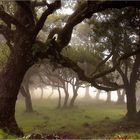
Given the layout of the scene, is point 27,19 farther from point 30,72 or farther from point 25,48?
point 30,72

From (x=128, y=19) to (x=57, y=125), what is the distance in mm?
14263

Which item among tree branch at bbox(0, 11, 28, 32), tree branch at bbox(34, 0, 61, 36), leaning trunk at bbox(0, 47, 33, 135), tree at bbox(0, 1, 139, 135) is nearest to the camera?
tree branch at bbox(34, 0, 61, 36)

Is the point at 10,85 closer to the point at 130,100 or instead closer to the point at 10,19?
the point at 10,19

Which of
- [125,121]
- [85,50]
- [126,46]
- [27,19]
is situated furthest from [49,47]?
[85,50]

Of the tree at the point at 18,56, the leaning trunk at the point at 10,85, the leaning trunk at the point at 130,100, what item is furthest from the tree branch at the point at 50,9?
the leaning trunk at the point at 130,100

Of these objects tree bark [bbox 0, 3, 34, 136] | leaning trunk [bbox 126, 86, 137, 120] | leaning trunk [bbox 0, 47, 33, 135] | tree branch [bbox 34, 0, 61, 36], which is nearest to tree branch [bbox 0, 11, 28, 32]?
tree bark [bbox 0, 3, 34, 136]

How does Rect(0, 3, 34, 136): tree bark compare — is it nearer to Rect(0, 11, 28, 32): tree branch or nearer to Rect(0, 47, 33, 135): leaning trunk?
Rect(0, 47, 33, 135): leaning trunk

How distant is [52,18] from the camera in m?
42.7

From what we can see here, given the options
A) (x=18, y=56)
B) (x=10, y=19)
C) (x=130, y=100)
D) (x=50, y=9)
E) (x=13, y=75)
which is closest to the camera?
(x=50, y=9)

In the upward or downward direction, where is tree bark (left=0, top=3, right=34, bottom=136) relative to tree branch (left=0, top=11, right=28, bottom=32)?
downward

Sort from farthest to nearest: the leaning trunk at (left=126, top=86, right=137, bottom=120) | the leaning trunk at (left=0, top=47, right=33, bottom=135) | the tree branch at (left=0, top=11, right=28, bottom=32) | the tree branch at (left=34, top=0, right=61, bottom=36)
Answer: the leaning trunk at (left=126, top=86, right=137, bottom=120), the leaning trunk at (left=0, top=47, right=33, bottom=135), the tree branch at (left=0, top=11, right=28, bottom=32), the tree branch at (left=34, top=0, right=61, bottom=36)

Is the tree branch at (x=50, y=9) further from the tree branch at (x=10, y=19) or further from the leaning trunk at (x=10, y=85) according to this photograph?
the leaning trunk at (x=10, y=85)

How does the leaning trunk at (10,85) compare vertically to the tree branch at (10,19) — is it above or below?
below

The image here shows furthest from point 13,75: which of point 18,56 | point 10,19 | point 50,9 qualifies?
point 50,9
